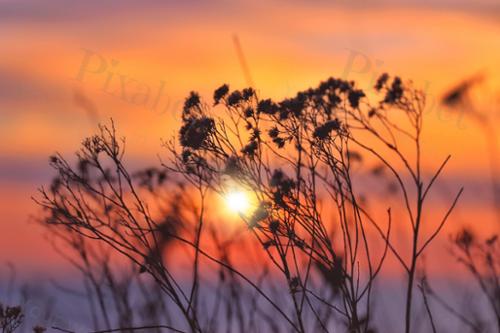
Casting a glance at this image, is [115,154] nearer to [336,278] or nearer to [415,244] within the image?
[336,278]

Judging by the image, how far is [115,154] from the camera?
7.49 metres

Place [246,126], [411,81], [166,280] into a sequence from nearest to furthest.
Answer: [166,280]
[246,126]
[411,81]

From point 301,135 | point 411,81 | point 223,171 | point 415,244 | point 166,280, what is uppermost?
point 411,81

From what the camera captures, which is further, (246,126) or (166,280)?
(246,126)

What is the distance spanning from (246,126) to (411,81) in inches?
77.2

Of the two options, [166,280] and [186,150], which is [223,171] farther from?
[166,280]

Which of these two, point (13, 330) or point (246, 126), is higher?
point (246, 126)

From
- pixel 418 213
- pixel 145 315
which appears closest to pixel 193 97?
pixel 418 213

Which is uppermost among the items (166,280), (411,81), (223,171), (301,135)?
(411,81)

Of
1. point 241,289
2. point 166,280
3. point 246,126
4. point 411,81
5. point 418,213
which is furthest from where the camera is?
point 241,289

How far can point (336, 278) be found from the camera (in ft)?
23.5

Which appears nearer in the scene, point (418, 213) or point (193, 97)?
point (418, 213)

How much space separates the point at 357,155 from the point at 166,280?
4198 millimetres

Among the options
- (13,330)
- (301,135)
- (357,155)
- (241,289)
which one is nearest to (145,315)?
(241,289)
